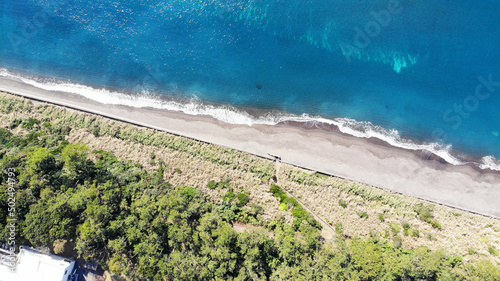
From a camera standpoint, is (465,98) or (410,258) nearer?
(410,258)

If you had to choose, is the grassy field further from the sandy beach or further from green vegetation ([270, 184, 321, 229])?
the sandy beach

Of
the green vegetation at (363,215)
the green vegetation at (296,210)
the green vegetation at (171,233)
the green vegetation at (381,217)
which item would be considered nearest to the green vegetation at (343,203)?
the green vegetation at (363,215)

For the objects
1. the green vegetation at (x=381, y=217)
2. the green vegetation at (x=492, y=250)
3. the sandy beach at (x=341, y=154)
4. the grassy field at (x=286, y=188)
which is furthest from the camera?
the sandy beach at (x=341, y=154)

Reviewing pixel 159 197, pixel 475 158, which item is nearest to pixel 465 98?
pixel 475 158

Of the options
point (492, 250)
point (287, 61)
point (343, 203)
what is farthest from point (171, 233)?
point (492, 250)

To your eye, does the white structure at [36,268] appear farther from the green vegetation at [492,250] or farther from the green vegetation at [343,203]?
the green vegetation at [492,250]

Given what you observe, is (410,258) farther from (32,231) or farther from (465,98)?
(32,231)

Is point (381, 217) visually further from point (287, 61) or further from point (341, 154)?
point (287, 61)
